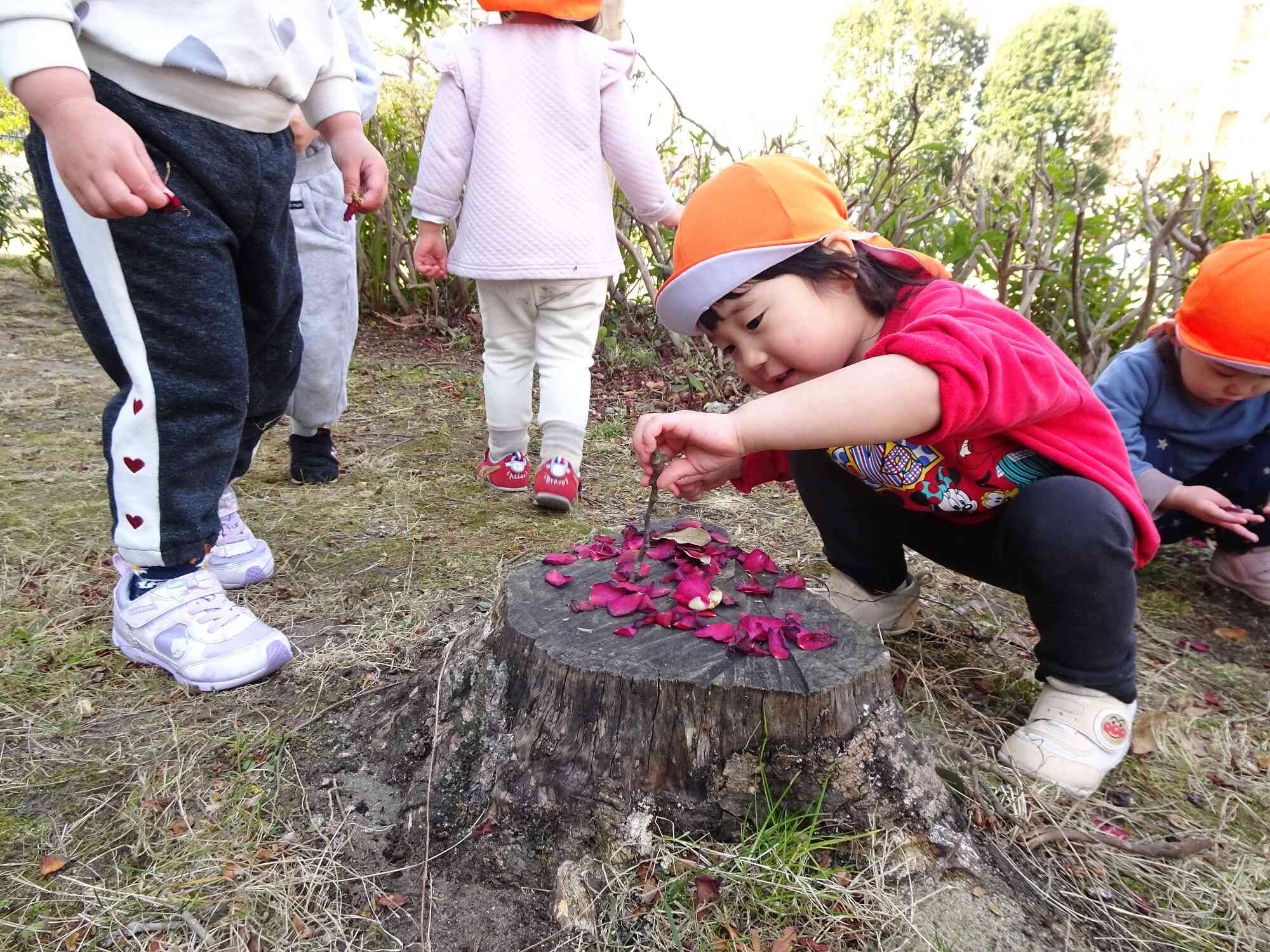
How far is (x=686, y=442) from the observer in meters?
1.39

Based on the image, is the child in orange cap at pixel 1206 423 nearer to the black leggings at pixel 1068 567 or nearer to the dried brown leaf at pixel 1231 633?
the dried brown leaf at pixel 1231 633

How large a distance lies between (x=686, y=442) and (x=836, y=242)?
47 cm

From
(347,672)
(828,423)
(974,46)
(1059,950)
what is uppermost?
(974,46)

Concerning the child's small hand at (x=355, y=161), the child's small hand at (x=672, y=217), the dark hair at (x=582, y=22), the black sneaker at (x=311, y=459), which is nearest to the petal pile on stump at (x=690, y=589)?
the child's small hand at (x=355, y=161)

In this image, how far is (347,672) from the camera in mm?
1828

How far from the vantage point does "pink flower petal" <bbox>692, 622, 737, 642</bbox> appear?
4.40 ft

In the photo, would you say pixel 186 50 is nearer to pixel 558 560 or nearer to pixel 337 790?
pixel 558 560

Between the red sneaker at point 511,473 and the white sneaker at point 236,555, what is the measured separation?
3.21ft

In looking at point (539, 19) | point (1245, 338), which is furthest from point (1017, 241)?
point (539, 19)

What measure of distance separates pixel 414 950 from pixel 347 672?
2.52ft

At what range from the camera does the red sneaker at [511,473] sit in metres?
3.11

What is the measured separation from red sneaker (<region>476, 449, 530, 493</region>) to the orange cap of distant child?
7.14ft

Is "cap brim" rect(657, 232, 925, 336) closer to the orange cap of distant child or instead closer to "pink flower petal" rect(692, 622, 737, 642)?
"pink flower petal" rect(692, 622, 737, 642)

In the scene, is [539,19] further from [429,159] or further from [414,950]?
[414,950]
